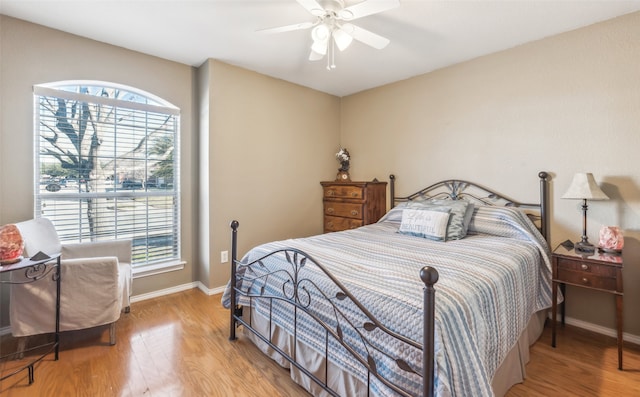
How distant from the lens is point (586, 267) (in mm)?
2035

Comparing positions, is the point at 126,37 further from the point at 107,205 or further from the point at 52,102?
the point at 107,205

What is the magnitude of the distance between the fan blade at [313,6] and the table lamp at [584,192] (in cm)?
226

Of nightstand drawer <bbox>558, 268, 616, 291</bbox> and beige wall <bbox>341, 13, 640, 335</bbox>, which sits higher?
beige wall <bbox>341, 13, 640, 335</bbox>

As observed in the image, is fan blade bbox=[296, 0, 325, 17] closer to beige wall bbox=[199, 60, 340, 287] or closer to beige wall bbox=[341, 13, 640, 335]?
beige wall bbox=[199, 60, 340, 287]

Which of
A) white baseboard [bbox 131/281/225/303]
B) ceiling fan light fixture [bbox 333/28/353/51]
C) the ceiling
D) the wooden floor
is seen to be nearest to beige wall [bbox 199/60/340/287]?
white baseboard [bbox 131/281/225/303]

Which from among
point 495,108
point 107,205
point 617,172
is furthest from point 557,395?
point 107,205

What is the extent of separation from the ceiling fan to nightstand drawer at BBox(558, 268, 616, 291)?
6.98ft

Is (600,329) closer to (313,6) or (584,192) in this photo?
(584,192)

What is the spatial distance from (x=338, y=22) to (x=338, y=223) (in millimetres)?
2389

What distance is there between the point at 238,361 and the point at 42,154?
236 centimetres

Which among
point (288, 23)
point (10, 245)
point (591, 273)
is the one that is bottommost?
point (591, 273)

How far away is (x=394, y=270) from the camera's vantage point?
5.25 feet

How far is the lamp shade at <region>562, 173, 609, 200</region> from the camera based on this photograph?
2.15 meters

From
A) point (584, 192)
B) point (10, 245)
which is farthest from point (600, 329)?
point (10, 245)
